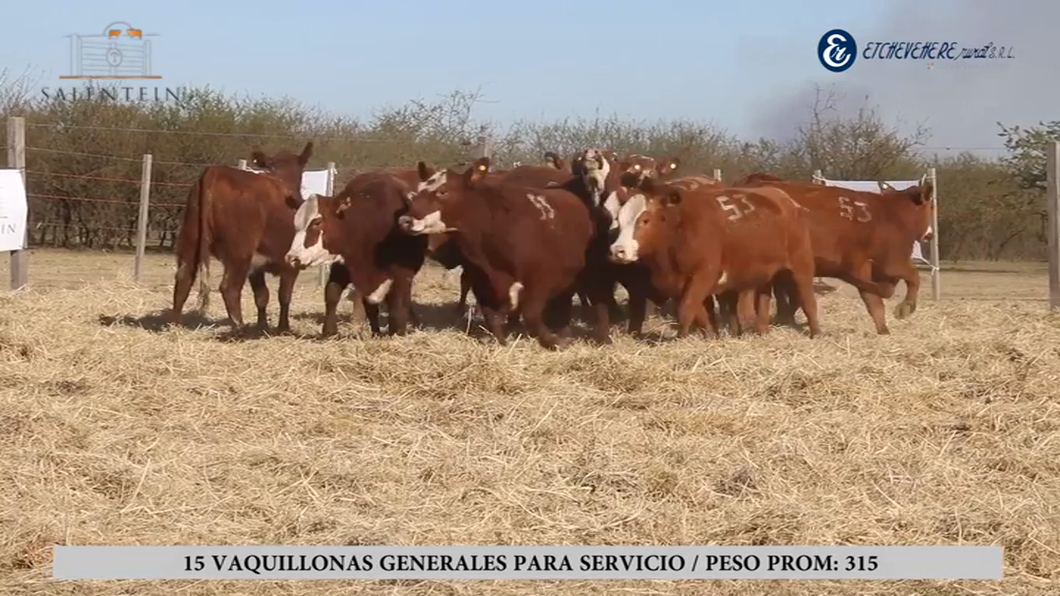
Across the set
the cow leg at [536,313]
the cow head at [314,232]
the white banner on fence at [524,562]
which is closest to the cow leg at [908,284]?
the cow leg at [536,313]

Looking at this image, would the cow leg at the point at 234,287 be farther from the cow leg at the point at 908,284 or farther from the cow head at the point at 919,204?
the cow head at the point at 919,204

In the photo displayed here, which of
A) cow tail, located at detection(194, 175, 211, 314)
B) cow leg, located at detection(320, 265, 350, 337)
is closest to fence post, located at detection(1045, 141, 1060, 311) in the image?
cow leg, located at detection(320, 265, 350, 337)

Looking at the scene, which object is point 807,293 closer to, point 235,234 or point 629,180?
point 629,180

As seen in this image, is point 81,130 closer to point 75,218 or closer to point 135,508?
point 75,218

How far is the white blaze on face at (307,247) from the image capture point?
9.74 m

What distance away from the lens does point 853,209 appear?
36.0 feet

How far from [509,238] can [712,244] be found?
1397 millimetres

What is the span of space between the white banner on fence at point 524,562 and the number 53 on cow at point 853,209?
6.38 meters

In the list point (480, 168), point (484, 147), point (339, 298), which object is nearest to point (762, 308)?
point (480, 168)

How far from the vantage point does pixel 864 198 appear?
11164mm

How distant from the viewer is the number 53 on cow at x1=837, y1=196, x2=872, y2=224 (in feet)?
35.8

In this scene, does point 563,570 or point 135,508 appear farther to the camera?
point 135,508

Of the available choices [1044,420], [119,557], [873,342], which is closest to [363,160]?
[873,342]

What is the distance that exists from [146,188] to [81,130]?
7.68 meters
